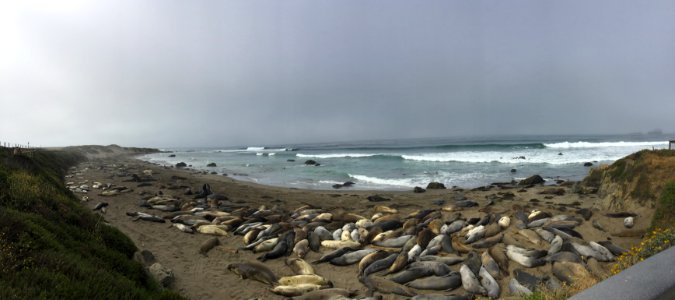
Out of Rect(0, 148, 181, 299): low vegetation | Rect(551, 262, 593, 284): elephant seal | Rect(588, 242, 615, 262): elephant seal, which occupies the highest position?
Rect(0, 148, 181, 299): low vegetation

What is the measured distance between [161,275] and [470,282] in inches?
248

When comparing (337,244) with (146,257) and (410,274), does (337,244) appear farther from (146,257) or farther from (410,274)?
(146,257)

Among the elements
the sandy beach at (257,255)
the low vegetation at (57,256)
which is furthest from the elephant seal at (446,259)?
the low vegetation at (57,256)

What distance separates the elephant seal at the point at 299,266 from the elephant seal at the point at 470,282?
10.2 feet

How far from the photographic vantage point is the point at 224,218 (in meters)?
11.8

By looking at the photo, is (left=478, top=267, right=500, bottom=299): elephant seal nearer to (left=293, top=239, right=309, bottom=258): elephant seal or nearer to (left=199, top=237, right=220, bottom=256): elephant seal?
(left=293, top=239, right=309, bottom=258): elephant seal

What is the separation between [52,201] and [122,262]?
9.93 feet

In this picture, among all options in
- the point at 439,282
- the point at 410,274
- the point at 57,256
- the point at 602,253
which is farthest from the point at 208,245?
the point at 602,253

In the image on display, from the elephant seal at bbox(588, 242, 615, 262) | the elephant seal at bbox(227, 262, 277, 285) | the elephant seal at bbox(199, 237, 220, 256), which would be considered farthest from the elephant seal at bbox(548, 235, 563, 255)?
the elephant seal at bbox(199, 237, 220, 256)

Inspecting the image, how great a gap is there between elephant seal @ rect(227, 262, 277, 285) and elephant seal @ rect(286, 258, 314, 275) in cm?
52

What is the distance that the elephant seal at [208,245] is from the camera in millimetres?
9038

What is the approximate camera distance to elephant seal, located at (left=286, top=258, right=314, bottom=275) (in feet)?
23.7

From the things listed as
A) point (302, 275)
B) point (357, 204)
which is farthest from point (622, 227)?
point (357, 204)

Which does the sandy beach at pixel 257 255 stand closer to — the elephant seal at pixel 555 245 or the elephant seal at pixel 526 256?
the elephant seal at pixel 526 256
